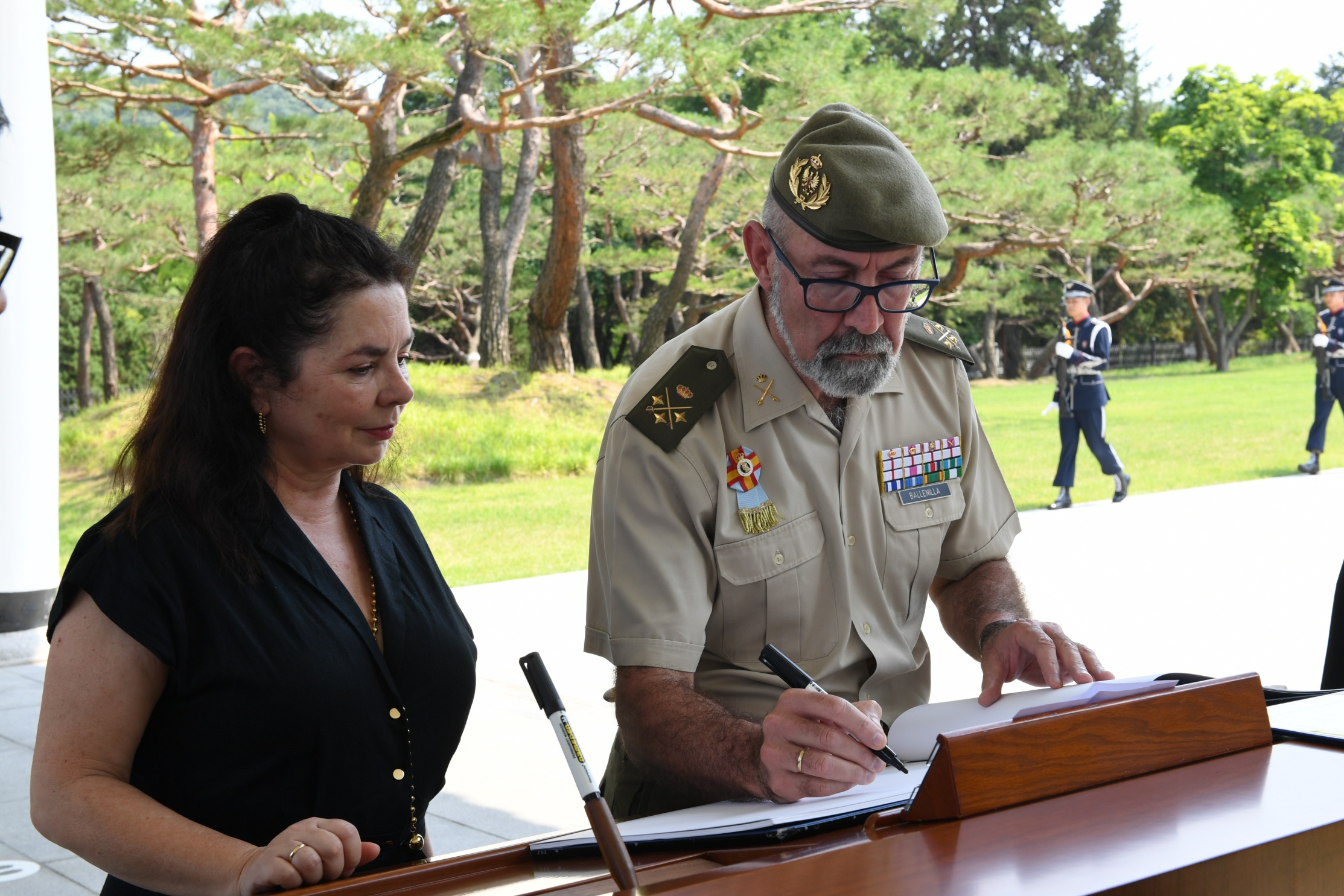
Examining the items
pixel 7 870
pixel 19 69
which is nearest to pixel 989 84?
pixel 19 69

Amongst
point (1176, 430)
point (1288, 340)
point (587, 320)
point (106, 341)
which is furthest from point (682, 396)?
point (1288, 340)

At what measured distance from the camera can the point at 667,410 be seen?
1650 mm

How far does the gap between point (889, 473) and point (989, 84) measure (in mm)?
12502

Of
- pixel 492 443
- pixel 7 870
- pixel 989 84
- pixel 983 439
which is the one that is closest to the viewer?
pixel 983 439

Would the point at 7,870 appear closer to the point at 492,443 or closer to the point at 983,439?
the point at 983,439

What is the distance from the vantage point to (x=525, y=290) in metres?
22.0

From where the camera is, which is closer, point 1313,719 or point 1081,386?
point 1313,719

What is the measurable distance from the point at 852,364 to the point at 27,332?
470cm

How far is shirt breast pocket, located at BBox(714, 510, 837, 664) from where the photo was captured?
1612 millimetres

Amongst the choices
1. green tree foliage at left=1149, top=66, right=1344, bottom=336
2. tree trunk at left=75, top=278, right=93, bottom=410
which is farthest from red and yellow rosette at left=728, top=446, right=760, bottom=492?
green tree foliage at left=1149, top=66, right=1344, bottom=336

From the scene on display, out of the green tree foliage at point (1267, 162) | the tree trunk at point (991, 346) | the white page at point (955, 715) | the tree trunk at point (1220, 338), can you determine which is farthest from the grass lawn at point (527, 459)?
the tree trunk at point (991, 346)

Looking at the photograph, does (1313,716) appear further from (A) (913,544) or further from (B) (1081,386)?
(B) (1081,386)

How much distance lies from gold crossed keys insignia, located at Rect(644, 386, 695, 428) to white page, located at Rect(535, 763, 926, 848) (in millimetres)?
523

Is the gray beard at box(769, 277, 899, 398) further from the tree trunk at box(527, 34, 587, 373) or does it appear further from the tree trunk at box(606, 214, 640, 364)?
the tree trunk at box(606, 214, 640, 364)
